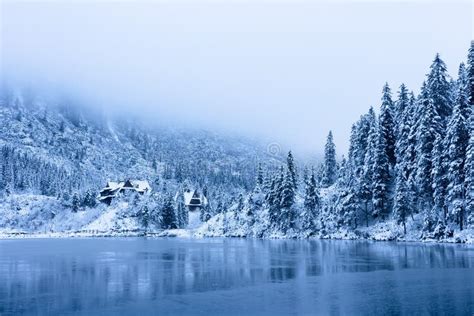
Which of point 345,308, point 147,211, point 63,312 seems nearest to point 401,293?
point 345,308

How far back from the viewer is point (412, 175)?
237 ft

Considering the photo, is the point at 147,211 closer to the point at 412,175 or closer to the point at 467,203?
the point at 412,175

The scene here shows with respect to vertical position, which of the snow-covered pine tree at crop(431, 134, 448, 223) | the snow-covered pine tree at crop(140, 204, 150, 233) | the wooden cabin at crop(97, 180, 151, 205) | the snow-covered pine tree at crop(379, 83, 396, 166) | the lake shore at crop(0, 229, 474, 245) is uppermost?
the snow-covered pine tree at crop(379, 83, 396, 166)

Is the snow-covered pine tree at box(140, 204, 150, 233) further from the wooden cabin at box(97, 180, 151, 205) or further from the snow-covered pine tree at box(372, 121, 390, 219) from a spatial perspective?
the snow-covered pine tree at box(372, 121, 390, 219)

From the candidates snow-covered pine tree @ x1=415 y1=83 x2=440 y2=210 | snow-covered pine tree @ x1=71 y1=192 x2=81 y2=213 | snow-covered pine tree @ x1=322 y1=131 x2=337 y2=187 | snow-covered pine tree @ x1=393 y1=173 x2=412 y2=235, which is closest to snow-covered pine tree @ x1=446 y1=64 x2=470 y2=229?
snow-covered pine tree @ x1=415 y1=83 x2=440 y2=210

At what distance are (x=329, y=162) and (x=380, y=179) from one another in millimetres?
40952

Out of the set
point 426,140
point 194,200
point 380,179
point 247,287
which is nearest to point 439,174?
point 426,140

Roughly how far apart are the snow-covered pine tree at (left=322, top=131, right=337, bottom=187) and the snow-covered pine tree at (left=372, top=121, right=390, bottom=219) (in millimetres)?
39014

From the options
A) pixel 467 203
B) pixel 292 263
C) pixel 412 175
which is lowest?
pixel 292 263

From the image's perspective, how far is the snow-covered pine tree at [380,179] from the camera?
78.2 metres

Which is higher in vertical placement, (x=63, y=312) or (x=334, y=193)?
(x=334, y=193)

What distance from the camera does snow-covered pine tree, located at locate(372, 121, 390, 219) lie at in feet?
257

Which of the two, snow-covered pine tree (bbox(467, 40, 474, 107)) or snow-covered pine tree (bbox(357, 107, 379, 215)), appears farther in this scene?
snow-covered pine tree (bbox(357, 107, 379, 215))

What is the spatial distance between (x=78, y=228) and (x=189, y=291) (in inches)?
5365
